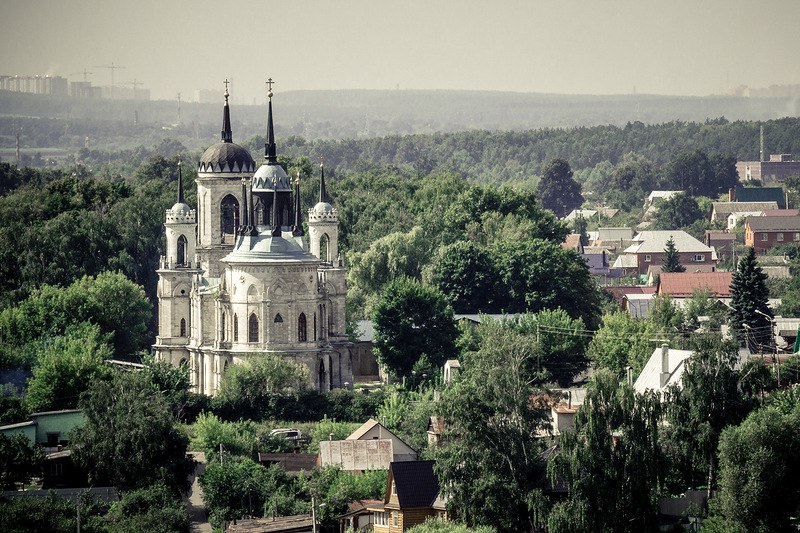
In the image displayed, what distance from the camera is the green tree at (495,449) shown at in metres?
64.0

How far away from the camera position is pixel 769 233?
6870 inches

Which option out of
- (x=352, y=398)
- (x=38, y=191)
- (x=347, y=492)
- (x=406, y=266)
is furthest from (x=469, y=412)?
(x=38, y=191)

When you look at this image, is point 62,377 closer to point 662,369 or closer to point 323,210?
point 323,210

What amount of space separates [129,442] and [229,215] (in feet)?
84.1

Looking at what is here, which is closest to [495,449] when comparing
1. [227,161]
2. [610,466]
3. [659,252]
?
[610,466]

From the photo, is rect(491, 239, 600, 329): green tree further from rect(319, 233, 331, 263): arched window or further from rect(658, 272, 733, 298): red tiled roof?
rect(319, 233, 331, 263): arched window

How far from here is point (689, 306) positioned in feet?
354

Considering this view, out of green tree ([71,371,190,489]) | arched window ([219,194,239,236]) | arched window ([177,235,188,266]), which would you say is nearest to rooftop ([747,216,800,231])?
arched window ([219,194,239,236])

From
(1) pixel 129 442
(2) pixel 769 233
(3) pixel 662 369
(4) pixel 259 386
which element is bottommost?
(1) pixel 129 442

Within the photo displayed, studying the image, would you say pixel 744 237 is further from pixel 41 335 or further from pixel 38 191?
pixel 41 335

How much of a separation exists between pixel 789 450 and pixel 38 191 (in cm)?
8642

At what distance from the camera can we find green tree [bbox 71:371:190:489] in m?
72.0

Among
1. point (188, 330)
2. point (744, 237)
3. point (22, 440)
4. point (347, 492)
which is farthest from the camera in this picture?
point (744, 237)

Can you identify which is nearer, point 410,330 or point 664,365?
point 664,365
